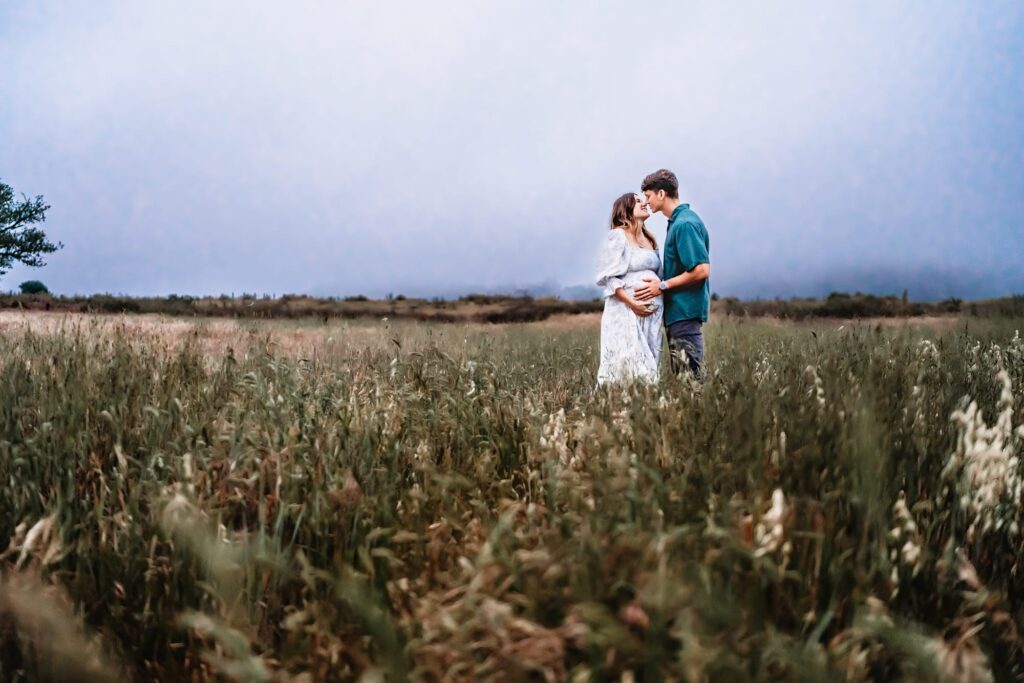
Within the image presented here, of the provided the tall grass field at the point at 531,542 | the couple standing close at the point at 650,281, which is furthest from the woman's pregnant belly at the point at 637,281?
the tall grass field at the point at 531,542

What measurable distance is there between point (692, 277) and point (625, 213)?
96 cm

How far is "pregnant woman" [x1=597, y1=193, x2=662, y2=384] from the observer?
6699 mm

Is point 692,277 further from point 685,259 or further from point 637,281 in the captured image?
point 637,281

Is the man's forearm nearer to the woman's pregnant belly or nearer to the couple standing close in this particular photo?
the couple standing close

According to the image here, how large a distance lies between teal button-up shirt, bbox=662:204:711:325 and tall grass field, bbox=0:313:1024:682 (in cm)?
238

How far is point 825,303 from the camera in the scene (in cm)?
2334

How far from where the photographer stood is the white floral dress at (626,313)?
6.70m

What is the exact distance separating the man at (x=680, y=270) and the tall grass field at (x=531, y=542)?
2365 millimetres

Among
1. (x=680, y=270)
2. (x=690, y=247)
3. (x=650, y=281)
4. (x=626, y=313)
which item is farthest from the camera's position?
(x=626, y=313)

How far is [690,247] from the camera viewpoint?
6.26m

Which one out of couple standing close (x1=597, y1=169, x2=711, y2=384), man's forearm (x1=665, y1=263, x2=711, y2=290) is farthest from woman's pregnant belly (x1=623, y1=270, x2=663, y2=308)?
man's forearm (x1=665, y1=263, x2=711, y2=290)

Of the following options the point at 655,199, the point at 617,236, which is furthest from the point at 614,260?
the point at 655,199

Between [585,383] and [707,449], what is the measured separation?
4.69 meters

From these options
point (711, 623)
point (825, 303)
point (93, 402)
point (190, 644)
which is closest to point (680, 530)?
point (711, 623)
